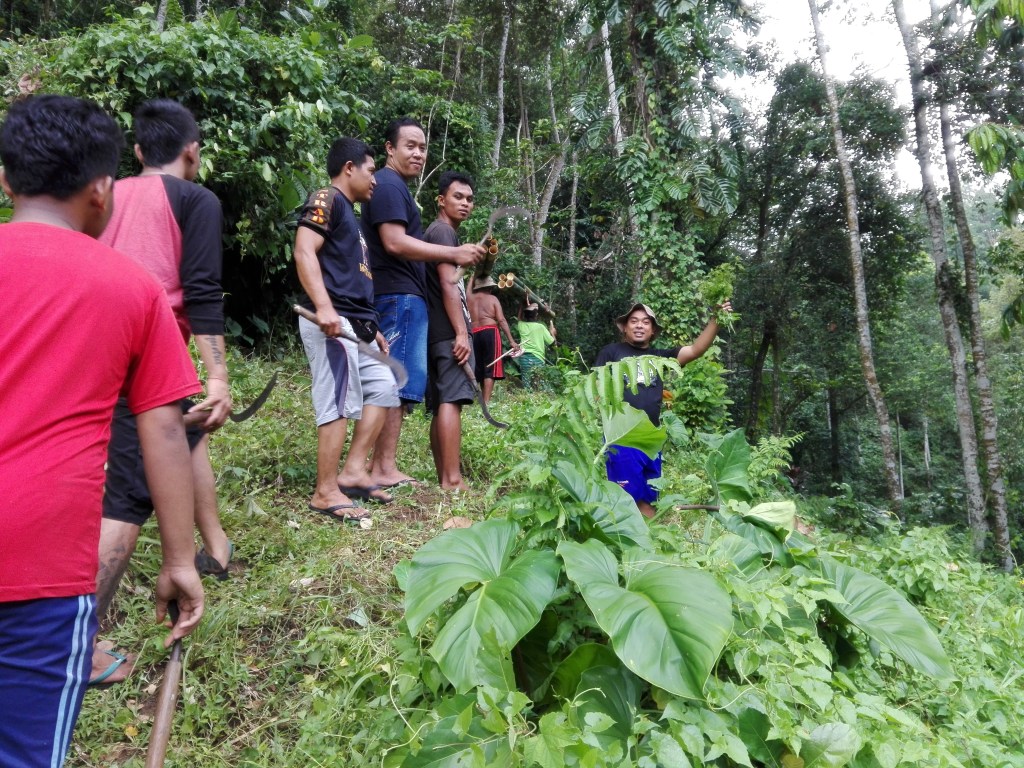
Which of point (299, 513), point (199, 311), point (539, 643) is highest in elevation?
point (199, 311)

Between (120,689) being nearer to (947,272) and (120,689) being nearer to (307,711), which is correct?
(307,711)

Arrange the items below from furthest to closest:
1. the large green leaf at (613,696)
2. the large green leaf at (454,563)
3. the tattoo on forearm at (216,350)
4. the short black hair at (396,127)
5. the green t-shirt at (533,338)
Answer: the green t-shirt at (533,338)
the short black hair at (396,127)
the tattoo on forearm at (216,350)
the large green leaf at (454,563)
the large green leaf at (613,696)

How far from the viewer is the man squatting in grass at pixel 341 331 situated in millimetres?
3369

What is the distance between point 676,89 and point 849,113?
7058mm

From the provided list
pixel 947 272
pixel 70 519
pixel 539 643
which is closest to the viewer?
pixel 70 519

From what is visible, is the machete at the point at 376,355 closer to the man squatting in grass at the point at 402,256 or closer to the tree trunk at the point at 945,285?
the man squatting in grass at the point at 402,256

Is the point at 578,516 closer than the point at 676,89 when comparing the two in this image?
Yes

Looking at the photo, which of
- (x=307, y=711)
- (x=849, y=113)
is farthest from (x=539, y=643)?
(x=849, y=113)

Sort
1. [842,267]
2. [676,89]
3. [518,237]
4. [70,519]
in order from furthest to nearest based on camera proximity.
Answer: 1. [842,267]
2. [518,237]
3. [676,89]
4. [70,519]

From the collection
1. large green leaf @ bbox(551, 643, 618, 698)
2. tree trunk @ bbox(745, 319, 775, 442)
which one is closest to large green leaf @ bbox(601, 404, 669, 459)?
large green leaf @ bbox(551, 643, 618, 698)

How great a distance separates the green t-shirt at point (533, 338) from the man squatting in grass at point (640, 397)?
458 centimetres

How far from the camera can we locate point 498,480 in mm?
2455

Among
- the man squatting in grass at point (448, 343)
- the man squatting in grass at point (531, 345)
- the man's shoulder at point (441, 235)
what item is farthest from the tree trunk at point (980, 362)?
the man's shoulder at point (441, 235)

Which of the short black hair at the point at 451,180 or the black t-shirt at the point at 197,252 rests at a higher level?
the short black hair at the point at 451,180
